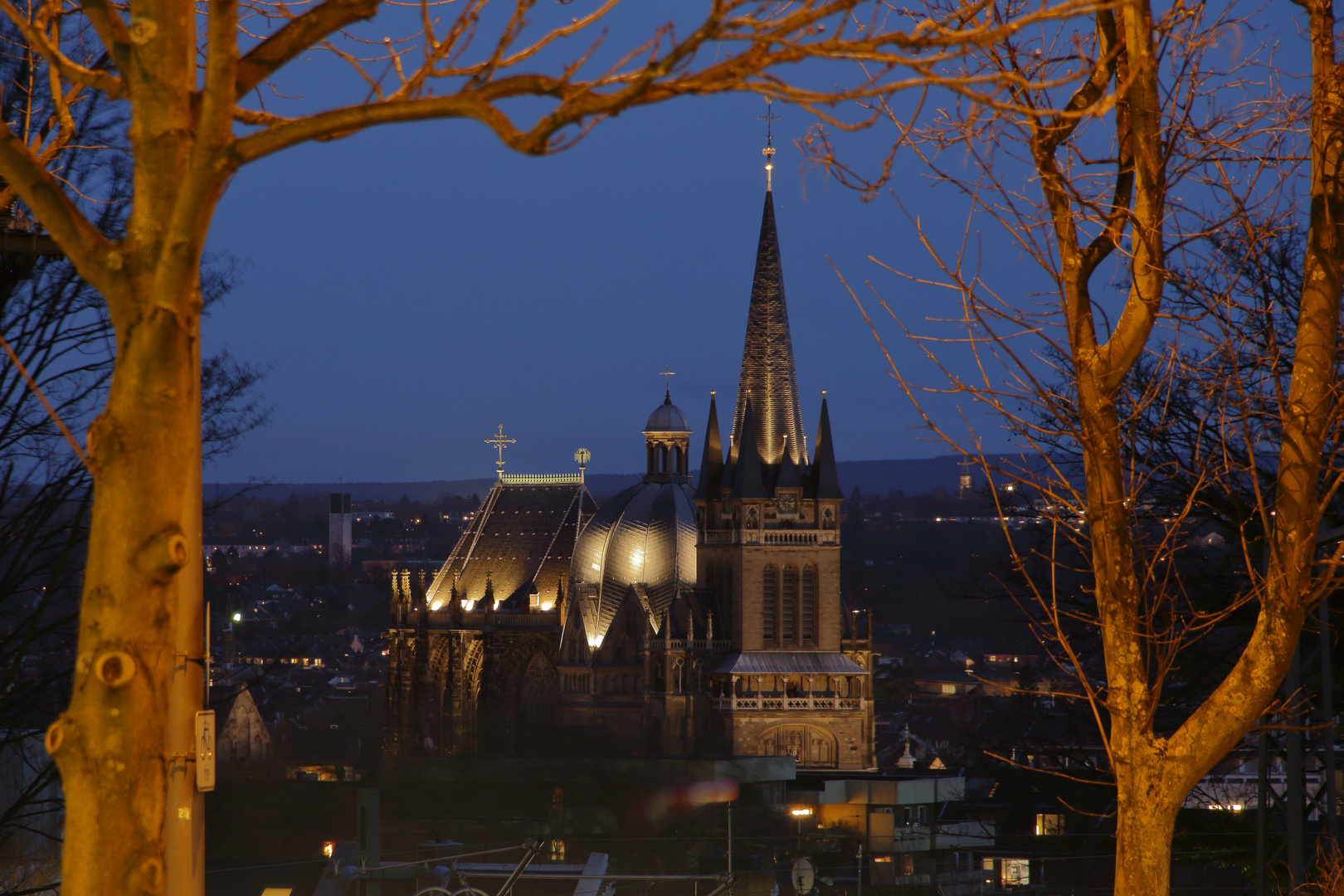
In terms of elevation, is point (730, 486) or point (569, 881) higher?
point (730, 486)

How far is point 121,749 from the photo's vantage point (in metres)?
4.83

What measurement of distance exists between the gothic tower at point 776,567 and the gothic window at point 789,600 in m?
0.05

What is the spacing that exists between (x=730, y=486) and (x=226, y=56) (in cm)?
5997

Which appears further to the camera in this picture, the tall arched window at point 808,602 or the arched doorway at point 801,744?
the tall arched window at point 808,602

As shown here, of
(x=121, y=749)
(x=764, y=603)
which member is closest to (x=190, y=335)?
(x=121, y=749)

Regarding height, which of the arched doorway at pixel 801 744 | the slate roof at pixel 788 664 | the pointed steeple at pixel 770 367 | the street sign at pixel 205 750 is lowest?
the arched doorway at pixel 801 744

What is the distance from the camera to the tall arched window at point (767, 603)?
6375 cm

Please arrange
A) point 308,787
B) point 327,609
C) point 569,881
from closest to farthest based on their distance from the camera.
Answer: point 569,881 < point 308,787 < point 327,609

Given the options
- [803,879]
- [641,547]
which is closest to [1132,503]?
[803,879]

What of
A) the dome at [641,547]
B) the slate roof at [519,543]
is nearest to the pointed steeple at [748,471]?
the dome at [641,547]

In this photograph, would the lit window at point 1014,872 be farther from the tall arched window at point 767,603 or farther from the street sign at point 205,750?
the street sign at point 205,750

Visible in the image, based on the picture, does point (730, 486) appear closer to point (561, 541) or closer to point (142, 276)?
point (561, 541)

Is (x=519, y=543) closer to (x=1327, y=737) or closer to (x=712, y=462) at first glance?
(x=712, y=462)

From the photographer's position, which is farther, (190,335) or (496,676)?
(496,676)
